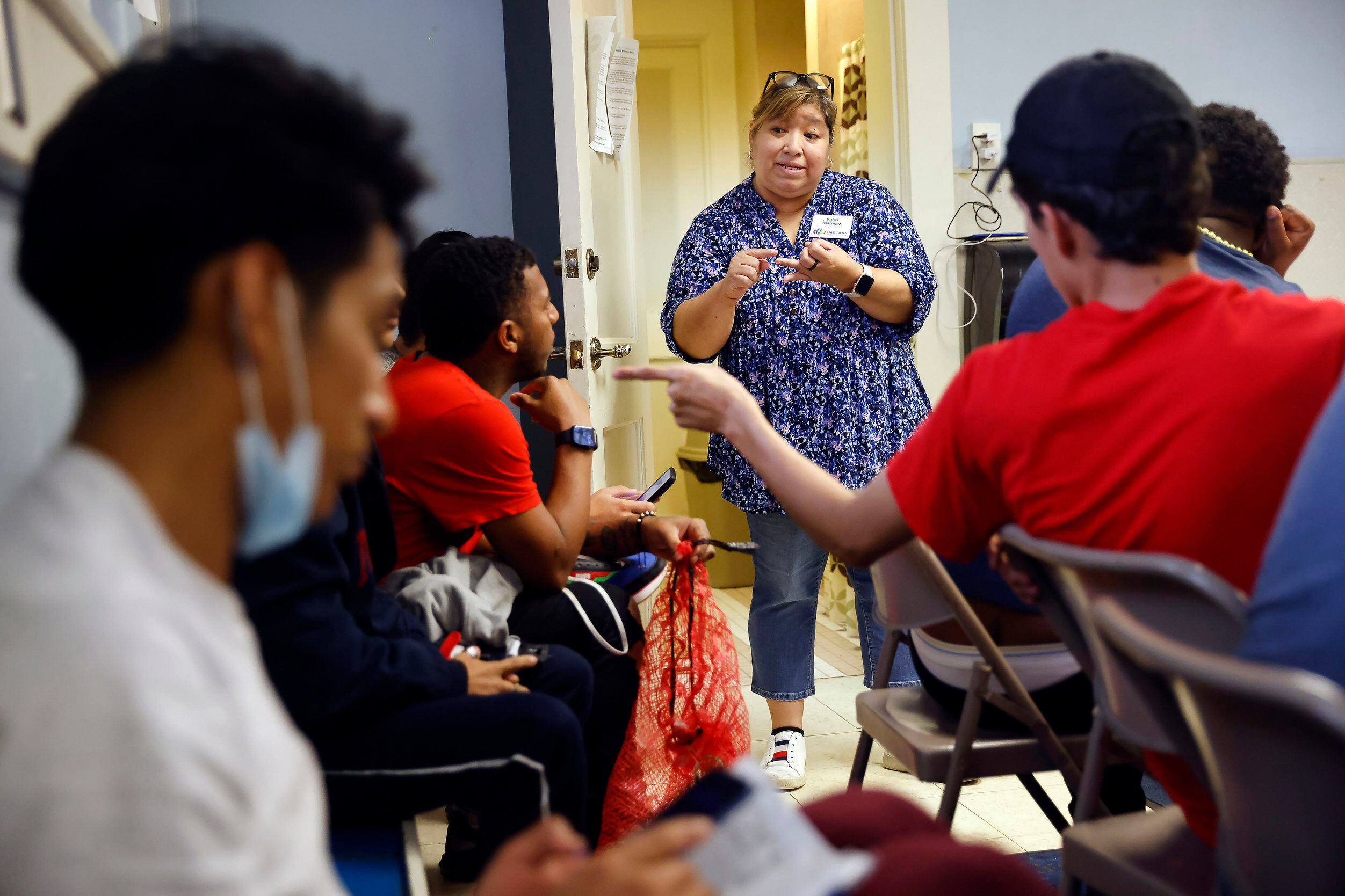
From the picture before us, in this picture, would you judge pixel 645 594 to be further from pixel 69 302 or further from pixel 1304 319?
pixel 69 302

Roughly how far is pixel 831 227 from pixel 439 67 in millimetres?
1229

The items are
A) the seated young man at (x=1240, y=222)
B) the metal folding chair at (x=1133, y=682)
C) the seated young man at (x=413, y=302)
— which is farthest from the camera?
the seated young man at (x=413, y=302)

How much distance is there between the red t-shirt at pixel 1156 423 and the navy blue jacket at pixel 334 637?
0.65 metres

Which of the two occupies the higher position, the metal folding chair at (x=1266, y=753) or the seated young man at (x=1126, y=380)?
the seated young man at (x=1126, y=380)

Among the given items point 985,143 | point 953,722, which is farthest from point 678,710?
point 985,143

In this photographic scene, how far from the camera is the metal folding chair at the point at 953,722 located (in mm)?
1390

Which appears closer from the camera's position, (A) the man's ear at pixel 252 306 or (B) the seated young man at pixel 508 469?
(A) the man's ear at pixel 252 306

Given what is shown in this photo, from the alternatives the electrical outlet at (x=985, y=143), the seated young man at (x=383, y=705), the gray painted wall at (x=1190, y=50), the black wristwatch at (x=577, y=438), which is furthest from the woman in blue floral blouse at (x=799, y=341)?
the seated young man at (x=383, y=705)

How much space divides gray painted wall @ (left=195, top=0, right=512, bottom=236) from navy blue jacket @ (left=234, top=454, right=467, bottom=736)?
5.70ft

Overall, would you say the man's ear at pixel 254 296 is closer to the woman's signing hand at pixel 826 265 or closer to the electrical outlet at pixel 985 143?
the woman's signing hand at pixel 826 265

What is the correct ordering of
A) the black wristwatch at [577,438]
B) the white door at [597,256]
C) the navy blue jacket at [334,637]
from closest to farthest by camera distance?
the navy blue jacket at [334,637]
the black wristwatch at [577,438]
the white door at [597,256]

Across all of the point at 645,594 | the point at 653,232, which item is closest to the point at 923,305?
the point at 645,594

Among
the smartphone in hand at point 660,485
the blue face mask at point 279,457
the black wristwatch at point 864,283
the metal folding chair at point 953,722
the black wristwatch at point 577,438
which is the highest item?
the black wristwatch at point 864,283

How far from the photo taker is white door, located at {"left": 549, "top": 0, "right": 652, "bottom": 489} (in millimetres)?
2453
